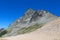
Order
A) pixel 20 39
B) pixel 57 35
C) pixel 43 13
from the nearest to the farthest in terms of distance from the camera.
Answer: pixel 20 39
pixel 57 35
pixel 43 13

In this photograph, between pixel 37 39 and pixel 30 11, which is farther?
pixel 30 11

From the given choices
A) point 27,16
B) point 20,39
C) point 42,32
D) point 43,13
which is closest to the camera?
point 20,39

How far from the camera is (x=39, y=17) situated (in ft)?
403

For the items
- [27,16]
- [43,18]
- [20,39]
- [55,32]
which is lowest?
[20,39]

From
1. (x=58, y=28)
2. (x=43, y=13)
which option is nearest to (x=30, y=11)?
(x=43, y=13)

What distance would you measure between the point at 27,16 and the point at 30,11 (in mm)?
4857

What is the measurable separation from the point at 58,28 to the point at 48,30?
3.51 m

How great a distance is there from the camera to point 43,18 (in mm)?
117250

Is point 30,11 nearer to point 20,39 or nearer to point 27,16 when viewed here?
point 27,16

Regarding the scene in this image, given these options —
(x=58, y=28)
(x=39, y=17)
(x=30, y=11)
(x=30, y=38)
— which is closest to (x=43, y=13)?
(x=39, y=17)

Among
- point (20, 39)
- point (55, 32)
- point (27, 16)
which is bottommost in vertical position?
point (20, 39)

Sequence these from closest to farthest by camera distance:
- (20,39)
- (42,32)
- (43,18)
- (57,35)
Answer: (20,39) < (57,35) < (42,32) < (43,18)

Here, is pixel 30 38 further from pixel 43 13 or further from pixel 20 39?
pixel 43 13

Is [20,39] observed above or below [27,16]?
below
